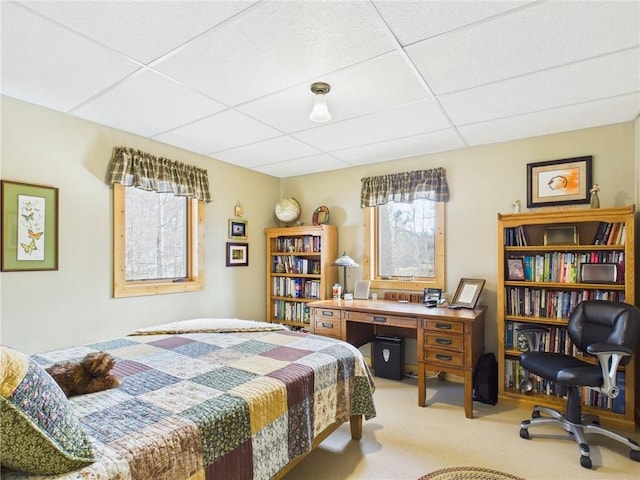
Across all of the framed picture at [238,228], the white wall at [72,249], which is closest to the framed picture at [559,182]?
the framed picture at [238,228]

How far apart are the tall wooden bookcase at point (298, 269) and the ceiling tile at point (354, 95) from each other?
1.66 metres

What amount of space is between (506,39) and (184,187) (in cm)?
296

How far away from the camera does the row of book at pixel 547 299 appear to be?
109 inches

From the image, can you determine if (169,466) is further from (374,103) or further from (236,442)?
(374,103)

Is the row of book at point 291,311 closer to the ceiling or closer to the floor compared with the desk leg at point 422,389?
closer to the ceiling

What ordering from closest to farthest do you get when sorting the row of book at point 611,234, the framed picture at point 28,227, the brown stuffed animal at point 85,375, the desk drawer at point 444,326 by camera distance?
1. the brown stuffed animal at point 85,375
2. the framed picture at point 28,227
3. the row of book at point 611,234
4. the desk drawer at point 444,326

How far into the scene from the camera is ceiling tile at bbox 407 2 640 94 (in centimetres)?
159

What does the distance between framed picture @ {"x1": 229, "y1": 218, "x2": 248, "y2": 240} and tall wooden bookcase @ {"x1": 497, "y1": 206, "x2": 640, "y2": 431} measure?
110 inches

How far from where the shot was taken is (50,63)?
2002 millimetres

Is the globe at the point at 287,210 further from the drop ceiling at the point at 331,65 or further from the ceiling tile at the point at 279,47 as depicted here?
the ceiling tile at the point at 279,47

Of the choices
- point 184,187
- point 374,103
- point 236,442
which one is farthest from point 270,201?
point 236,442

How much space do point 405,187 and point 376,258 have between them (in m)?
0.90

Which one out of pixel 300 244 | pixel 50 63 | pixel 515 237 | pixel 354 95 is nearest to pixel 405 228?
pixel 515 237

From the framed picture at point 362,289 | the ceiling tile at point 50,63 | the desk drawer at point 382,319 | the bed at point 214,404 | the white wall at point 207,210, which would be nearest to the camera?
the bed at point 214,404
